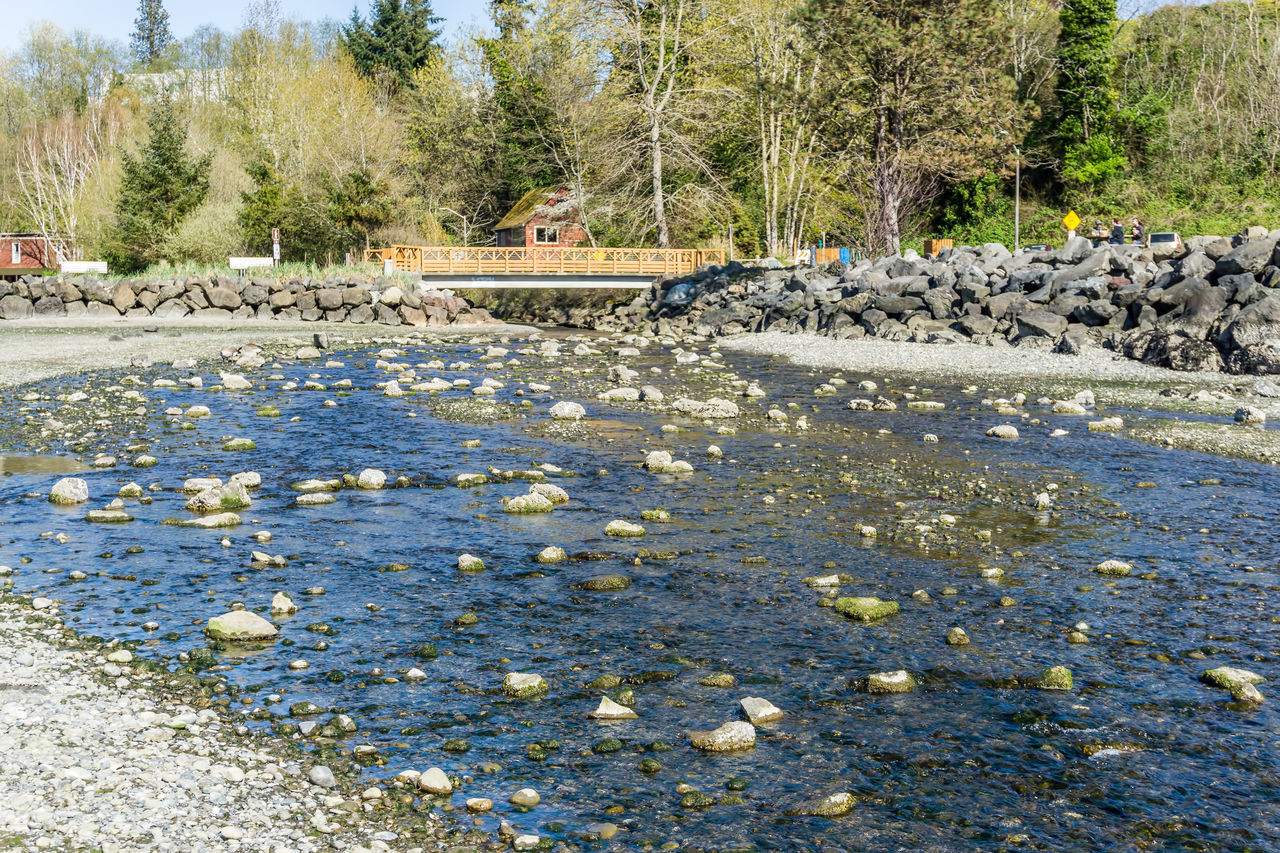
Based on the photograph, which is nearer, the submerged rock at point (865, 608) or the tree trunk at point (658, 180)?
the submerged rock at point (865, 608)

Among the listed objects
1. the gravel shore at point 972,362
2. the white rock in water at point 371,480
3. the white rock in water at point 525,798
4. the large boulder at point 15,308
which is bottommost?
the white rock in water at point 525,798

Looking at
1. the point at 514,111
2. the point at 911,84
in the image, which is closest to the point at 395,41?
the point at 514,111

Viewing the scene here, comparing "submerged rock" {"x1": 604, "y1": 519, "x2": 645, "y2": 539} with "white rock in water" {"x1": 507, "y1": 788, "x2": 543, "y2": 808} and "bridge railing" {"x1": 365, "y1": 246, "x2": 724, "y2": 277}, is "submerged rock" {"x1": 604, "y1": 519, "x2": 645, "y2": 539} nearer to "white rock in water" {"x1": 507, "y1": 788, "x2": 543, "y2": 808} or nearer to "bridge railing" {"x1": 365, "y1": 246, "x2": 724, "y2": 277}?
"white rock in water" {"x1": 507, "y1": 788, "x2": 543, "y2": 808}

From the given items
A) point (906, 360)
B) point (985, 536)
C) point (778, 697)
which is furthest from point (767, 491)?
point (906, 360)

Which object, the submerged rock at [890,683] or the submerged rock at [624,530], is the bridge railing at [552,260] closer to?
the submerged rock at [624,530]

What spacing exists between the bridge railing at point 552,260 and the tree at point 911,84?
27.3ft

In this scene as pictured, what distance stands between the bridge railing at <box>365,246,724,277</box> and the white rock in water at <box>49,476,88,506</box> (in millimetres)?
32891

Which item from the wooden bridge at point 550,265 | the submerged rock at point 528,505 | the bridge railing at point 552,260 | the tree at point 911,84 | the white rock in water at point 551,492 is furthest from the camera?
the bridge railing at point 552,260

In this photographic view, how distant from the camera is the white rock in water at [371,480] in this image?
37.2ft

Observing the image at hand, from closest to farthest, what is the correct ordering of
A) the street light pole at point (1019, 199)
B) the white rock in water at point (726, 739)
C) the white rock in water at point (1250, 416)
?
the white rock in water at point (726, 739) < the white rock in water at point (1250, 416) < the street light pole at point (1019, 199)

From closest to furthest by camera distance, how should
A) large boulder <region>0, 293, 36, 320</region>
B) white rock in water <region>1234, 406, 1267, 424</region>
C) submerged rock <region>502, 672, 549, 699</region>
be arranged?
submerged rock <region>502, 672, 549, 699</region>, white rock in water <region>1234, 406, 1267, 424</region>, large boulder <region>0, 293, 36, 320</region>

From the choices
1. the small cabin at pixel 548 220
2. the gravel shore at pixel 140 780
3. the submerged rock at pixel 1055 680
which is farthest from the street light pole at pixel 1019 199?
the gravel shore at pixel 140 780

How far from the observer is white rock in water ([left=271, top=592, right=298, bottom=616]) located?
7.41 meters

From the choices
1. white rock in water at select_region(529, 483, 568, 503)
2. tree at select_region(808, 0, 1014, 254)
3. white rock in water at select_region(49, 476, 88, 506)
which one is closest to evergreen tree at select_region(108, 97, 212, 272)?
tree at select_region(808, 0, 1014, 254)
